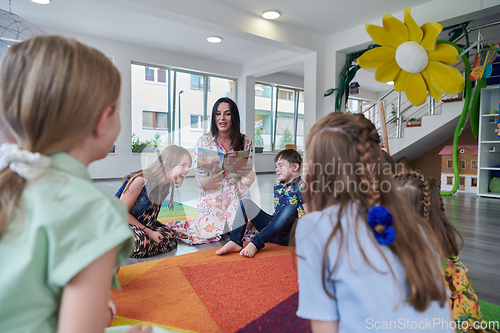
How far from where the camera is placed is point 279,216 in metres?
2.01

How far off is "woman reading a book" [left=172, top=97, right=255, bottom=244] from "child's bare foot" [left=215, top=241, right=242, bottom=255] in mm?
284

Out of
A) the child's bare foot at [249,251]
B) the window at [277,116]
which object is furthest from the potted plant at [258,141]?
the child's bare foot at [249,251]

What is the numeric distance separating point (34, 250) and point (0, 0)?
4.90 meters

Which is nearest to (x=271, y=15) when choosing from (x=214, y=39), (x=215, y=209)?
(x=214, y=39)

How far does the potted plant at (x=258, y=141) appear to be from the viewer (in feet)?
27.3

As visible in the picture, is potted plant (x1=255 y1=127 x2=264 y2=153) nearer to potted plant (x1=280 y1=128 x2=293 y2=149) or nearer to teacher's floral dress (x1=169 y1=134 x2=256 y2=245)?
potted plant (x1=280 y1=128 x2=293 y2=149)

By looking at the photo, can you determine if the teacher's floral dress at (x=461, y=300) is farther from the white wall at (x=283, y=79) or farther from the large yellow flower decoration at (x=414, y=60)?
the white wall at (x=283, y=79)

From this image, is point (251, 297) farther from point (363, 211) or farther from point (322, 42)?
point (322, 42)

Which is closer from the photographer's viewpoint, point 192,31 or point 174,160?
point 174,160

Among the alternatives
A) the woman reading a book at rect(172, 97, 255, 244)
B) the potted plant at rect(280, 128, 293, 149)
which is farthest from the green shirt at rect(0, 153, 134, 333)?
the potted plant at rect(280, 128, 293, 149)

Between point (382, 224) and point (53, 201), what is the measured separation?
50 centimetres

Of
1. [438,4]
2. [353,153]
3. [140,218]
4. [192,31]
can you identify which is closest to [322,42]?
[438,4]

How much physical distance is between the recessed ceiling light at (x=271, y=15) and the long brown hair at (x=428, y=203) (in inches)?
139

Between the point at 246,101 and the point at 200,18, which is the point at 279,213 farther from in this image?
the point at 246,101
